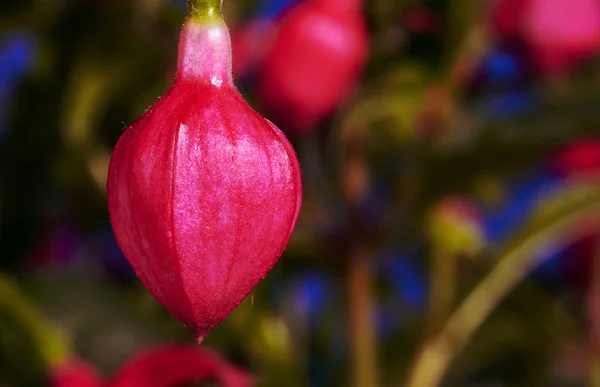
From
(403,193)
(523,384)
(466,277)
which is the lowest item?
(523,384)

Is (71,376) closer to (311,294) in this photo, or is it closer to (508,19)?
(508,19)

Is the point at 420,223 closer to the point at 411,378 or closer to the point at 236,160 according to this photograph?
the point at 411,378

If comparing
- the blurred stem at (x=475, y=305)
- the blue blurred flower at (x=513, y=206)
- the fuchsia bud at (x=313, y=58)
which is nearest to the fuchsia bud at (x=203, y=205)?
the fuchsia bud at (x=313, y=58)

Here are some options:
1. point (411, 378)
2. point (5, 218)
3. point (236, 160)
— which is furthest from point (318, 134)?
point (236, 160)

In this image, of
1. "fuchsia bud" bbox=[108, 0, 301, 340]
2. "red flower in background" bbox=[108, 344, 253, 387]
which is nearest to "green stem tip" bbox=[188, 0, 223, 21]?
"fuchsia bud" bbox=[108, 0, 301, 340]

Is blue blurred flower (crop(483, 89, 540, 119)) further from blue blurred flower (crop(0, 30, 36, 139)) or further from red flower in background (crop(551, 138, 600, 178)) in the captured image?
blue blurred flower (crop(0, 30, 36, 139))

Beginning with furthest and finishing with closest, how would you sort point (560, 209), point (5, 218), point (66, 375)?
1. point (5, 218)
2. point (560, 209)
3. point (66, 375)
